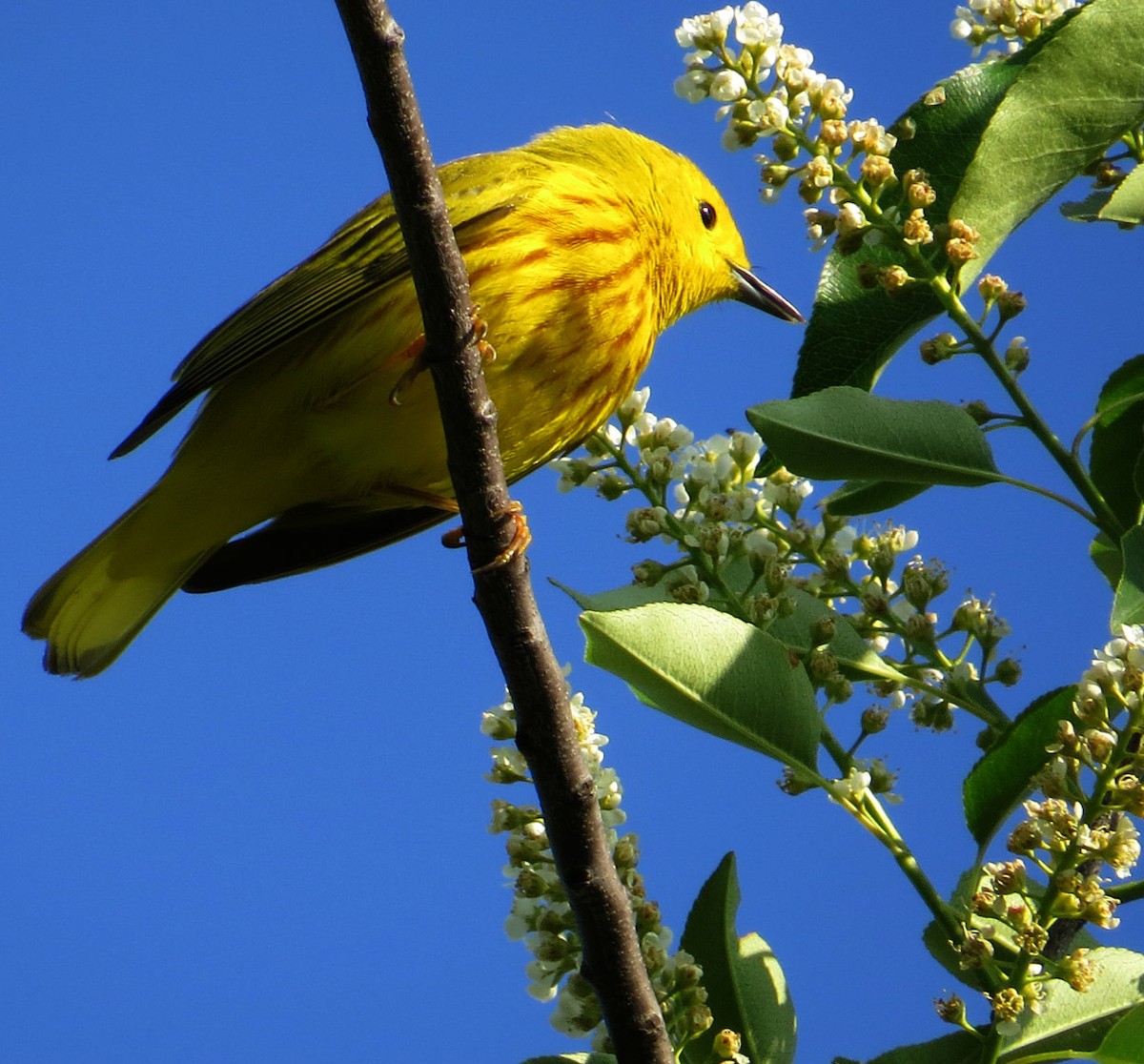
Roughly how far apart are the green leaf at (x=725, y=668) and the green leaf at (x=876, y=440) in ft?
0.83

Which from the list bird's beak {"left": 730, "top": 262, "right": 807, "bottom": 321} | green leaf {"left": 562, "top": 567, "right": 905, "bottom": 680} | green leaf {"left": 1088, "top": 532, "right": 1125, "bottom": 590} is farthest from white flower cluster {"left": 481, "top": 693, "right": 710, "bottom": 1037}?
bird's beak {"left": 730, "top": 262, "right": 807, "bottom": 321}

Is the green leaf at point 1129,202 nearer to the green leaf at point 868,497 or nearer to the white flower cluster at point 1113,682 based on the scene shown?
the green leaf at point 868,497

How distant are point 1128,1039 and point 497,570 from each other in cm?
102

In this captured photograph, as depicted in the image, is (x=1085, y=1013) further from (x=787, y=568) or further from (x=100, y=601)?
(x=100, y=601)

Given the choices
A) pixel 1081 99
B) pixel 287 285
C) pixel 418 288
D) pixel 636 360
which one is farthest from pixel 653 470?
pixel 287 285

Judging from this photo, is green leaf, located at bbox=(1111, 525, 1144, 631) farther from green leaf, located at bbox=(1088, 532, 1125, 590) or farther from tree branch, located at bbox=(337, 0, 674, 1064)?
tree branch, located at bbox=(337, 0, 674, 1064)

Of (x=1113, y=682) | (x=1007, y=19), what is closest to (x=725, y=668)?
(x=1113, y=682)

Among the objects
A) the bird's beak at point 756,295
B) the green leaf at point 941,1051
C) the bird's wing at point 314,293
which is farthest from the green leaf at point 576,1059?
the bird's beak at point 756,295

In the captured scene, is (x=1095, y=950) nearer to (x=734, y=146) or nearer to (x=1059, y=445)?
(x=1059, y=445)

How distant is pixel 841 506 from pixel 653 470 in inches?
12.0

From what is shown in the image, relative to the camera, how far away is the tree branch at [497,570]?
1673 mm

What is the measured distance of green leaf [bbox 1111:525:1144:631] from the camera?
1541mm

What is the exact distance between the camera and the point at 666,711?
6.08 ft

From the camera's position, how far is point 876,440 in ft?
6.02
